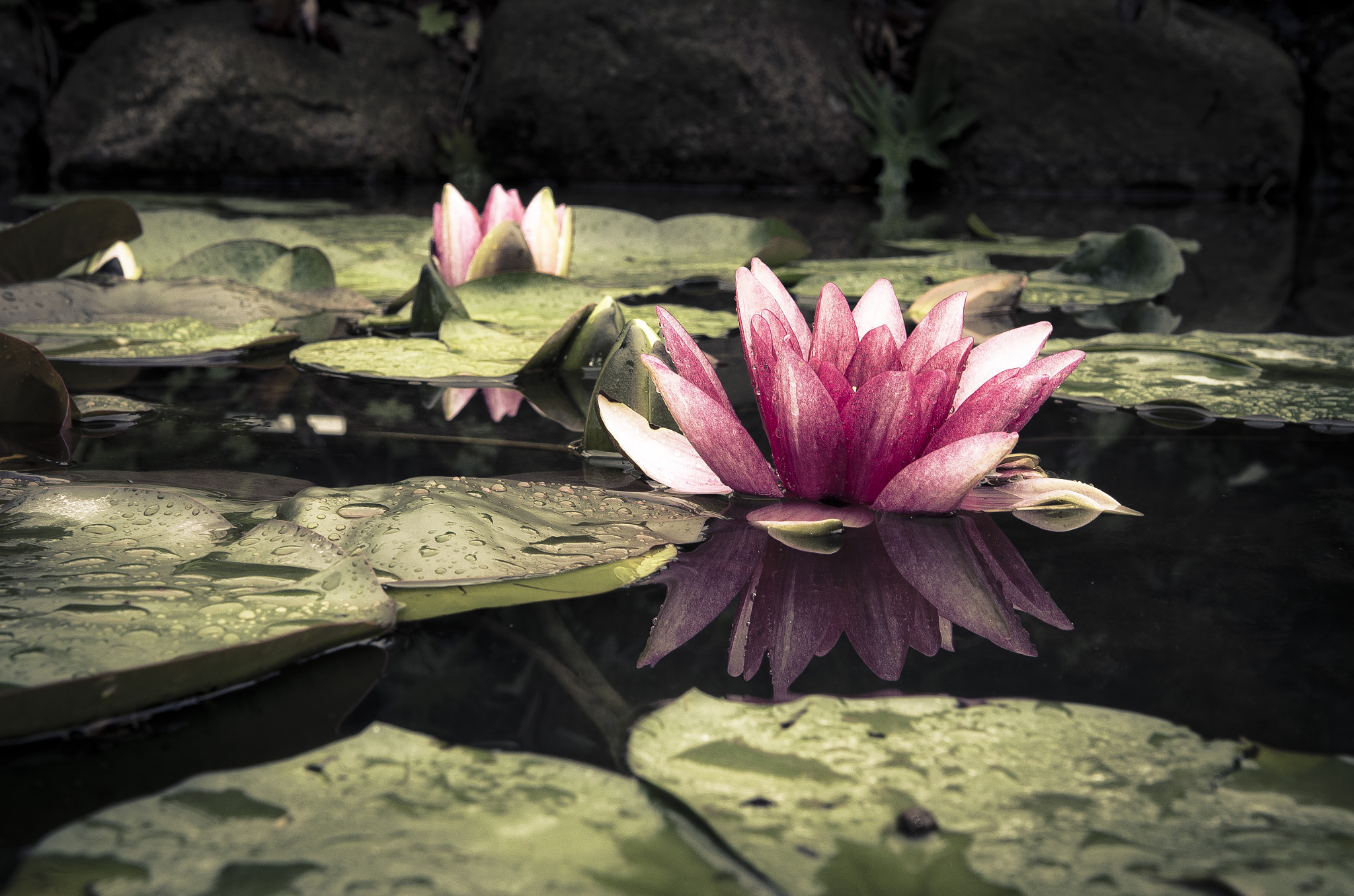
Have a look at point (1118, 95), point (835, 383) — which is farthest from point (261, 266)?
point (1118, 95)

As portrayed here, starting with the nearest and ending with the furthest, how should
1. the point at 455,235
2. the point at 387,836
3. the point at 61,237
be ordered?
the point at 387,836
the point at 61,237
the point at 455,235

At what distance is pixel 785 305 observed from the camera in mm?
910

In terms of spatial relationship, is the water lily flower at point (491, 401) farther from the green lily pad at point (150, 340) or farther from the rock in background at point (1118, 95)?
the rock in background at point (1118, 95)

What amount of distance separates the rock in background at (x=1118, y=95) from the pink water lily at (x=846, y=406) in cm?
519

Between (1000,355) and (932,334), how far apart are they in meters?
0.09

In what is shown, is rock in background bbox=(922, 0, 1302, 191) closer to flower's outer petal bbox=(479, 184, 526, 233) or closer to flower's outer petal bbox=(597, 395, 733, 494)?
flower's outer petal bbox=(479, 184, 526, 233)

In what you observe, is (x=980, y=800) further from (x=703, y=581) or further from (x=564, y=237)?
(x=564, y=237)

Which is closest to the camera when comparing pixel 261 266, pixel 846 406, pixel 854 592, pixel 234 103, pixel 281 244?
pixel 854 592

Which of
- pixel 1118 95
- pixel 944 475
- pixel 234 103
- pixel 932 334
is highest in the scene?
pixel 1118 95

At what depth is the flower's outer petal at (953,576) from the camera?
68 centimetres

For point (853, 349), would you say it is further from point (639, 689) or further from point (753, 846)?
point (753, 846)

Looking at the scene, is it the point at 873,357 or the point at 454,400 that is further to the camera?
the point at 454,400

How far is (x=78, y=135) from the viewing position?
5.03 m

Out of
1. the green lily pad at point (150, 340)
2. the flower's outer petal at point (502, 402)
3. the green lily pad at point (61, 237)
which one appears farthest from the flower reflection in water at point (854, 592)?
the green lily pad at point (61, 237)
